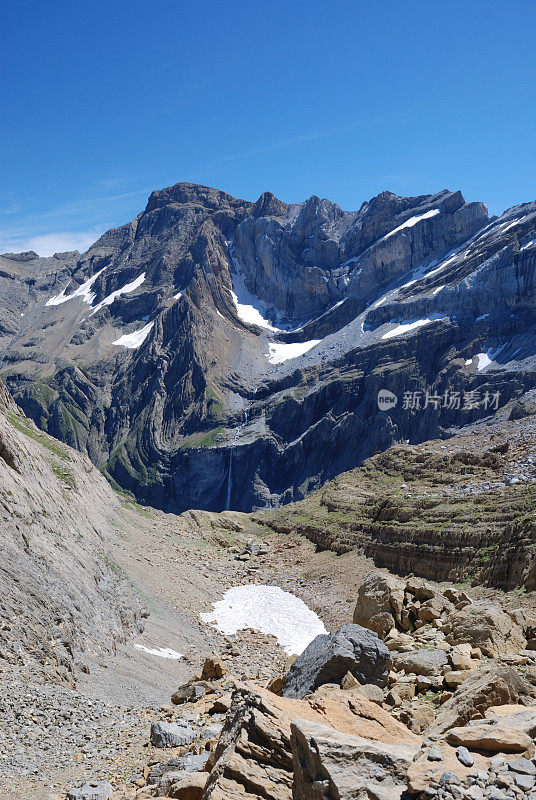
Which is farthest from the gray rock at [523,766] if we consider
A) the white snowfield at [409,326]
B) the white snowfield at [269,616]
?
the white snowfield at [409,326]

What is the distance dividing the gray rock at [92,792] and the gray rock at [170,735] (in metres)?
2.40

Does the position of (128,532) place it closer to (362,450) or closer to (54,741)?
(54,741)

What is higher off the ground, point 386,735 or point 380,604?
point 386,735

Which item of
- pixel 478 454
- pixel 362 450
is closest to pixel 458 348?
pixel 362 450

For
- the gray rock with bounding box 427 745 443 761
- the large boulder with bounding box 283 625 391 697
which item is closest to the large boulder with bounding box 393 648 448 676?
the large boulder with bounding box 283 625 391 697

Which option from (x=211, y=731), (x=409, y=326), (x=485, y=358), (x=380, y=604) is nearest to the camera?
(x=211, y=731)

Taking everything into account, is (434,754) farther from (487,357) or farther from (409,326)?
(409,326)

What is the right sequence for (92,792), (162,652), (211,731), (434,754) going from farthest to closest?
1. (162,652)
2. (211,731)
3. (92,792)
4. (434,754)

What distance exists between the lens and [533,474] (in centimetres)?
5412

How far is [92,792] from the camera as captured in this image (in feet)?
47.2

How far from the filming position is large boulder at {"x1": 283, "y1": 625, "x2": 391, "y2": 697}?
15.6 meters

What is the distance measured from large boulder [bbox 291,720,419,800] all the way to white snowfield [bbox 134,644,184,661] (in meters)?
25.4

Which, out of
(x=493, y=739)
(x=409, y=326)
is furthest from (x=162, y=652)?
(x=409, y=326)

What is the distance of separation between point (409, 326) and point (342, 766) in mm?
167077
